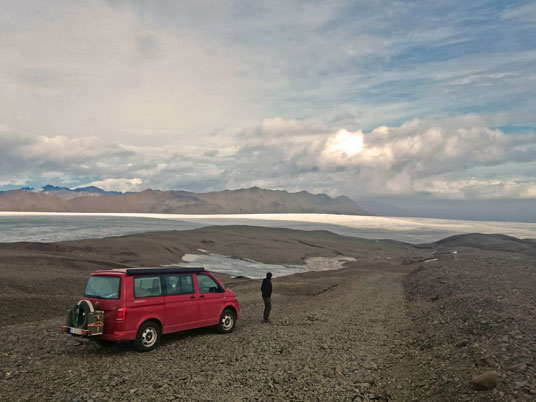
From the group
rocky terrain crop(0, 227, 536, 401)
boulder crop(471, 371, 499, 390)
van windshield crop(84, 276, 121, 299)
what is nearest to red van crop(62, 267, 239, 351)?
van windshield crop(84, 276, 121, 299)

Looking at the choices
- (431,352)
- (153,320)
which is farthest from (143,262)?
(431,352)

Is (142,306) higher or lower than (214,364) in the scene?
higher

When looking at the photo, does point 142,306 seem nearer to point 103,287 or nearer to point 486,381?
point 103,287

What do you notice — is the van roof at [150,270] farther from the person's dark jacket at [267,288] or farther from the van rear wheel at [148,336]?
the person's dark jacket at [267,288]

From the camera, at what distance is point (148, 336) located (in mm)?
12312

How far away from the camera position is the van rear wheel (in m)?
12.0

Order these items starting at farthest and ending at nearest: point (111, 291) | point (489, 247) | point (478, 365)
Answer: point (489, 247), point (111, 291), point (478, 365)

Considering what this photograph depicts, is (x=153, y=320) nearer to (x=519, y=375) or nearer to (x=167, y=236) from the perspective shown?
(x=519, y=375)

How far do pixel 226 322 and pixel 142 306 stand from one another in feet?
12.9

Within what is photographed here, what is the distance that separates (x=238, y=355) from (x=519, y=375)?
22.8 ft

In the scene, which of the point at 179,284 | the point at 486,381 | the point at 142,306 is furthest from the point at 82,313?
the point at 486,381

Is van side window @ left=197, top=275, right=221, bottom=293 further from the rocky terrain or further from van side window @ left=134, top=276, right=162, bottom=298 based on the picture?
van side window @ left=134, top=276, right=162, bottom=298

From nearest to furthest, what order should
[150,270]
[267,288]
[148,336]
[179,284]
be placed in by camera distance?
[148,336]
[150,270]
[179,284]
[267,288]

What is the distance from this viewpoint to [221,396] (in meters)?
8.91
